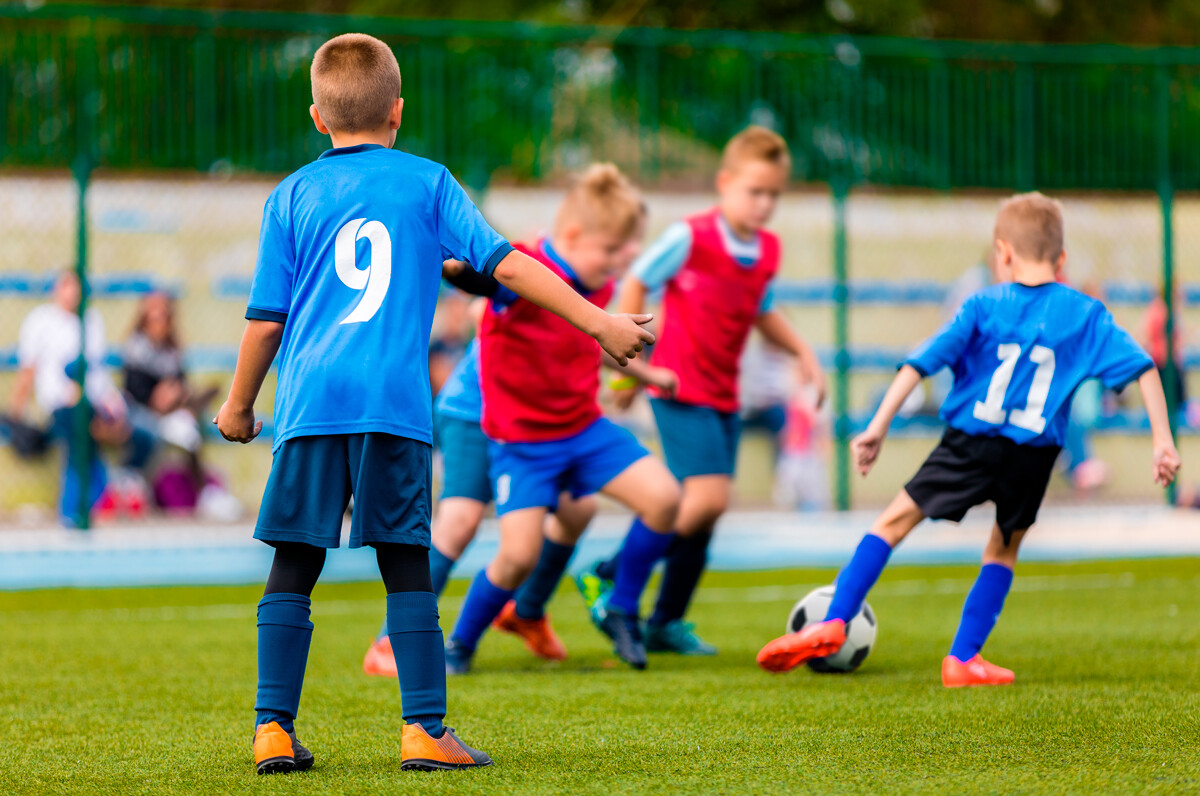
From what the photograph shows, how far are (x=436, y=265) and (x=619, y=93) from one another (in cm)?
652

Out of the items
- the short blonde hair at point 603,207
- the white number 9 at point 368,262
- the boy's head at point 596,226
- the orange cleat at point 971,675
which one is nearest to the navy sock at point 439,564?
the boy's head at point 596,226

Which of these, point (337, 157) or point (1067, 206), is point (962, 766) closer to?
point (337, 157)

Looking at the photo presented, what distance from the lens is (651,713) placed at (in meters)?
3.96

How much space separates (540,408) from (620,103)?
511cm

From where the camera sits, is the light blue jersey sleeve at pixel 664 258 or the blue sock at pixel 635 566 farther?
the light blue jersey sleeve at pixel 664 258

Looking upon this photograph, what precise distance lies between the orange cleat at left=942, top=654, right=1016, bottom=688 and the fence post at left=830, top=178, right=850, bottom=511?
5.57 m

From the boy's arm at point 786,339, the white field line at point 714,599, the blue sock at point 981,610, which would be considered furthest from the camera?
the white field line at point 714,599

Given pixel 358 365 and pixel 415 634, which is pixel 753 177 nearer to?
pixel 358 365

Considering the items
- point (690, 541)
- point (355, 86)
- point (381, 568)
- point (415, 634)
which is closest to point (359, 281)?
point (355, 86)

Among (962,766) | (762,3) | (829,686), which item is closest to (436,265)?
(962,766)

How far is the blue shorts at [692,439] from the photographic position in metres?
5.44

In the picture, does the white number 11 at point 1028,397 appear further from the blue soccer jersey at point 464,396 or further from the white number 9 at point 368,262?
the white number 9 at point 368,262

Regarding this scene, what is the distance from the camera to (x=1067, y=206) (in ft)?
34.8

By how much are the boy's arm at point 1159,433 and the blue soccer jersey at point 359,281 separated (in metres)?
2.07
